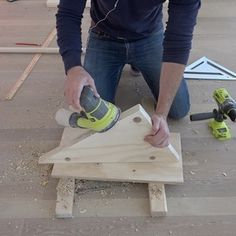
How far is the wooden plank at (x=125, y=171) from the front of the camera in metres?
1.29

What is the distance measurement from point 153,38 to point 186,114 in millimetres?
333

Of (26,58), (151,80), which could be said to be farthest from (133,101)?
(26,58)

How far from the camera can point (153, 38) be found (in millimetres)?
1589

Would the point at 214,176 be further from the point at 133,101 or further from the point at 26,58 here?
the point at 26,58

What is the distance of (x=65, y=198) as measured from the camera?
1.26 m

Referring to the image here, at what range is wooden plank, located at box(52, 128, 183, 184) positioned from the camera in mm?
1286

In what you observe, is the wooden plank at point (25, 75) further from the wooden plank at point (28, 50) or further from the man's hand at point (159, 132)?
the man's hand at point (159, 132)

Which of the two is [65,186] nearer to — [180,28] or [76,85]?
[76,85]

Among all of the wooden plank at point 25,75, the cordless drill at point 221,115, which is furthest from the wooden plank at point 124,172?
the wooden plank at point 25,75

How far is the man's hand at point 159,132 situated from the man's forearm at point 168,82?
39 millimetres

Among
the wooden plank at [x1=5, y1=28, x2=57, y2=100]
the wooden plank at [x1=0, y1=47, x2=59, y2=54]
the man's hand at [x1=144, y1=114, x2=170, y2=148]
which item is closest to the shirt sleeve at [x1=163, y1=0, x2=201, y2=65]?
the man's hand at [x1=144, y1=114, x2=170, y2=148]

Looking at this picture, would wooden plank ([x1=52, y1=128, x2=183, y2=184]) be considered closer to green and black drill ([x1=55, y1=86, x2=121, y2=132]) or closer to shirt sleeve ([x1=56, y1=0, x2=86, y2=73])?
green and black drill ([x1=55, y1=86, x2=121, y2=132])

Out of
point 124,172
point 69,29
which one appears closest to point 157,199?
point 124,172

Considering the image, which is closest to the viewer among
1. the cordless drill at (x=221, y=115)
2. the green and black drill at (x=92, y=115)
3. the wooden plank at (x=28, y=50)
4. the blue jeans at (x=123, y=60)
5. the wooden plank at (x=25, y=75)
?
the green and black drill at (x=92, y=115)
